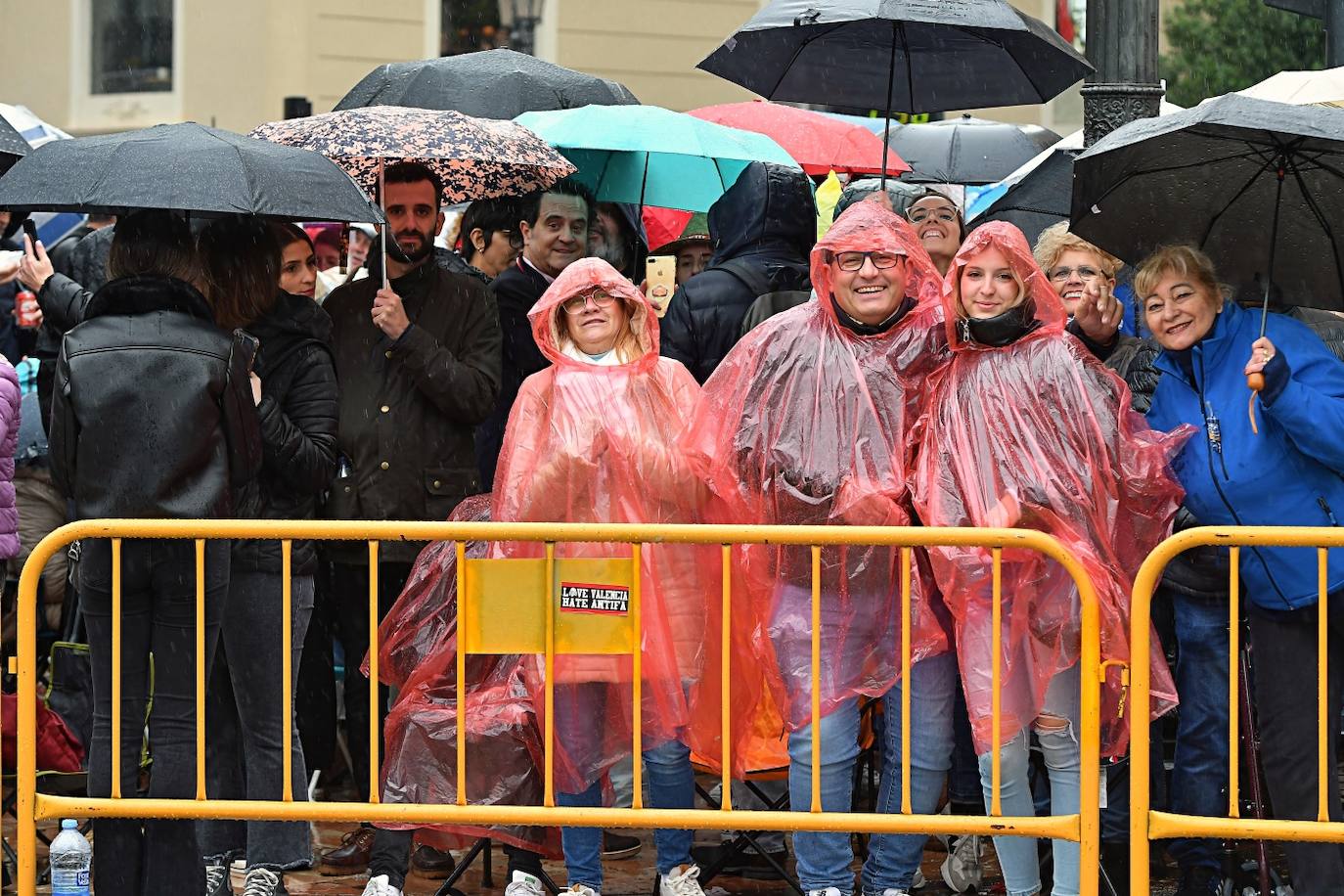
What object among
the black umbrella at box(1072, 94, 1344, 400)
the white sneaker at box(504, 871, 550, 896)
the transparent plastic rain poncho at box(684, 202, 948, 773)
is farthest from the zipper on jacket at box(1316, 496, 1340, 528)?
the white sneaker at box(504, 871, 550, 896)

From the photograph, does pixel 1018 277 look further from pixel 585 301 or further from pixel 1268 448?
pixel 585 301

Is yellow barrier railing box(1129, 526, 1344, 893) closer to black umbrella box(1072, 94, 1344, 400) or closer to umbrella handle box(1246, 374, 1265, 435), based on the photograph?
umbrella handle box(1246, 374, 1265, 435)

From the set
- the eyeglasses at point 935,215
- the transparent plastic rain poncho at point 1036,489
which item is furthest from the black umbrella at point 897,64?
the transparent plastic rain poncho at point 1036,489

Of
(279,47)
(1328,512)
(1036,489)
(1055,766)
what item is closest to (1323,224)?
(1328,512)

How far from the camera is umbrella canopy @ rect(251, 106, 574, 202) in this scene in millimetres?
6508

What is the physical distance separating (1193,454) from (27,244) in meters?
3.66

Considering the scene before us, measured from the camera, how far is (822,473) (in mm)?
5727

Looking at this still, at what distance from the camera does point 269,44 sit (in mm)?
17250

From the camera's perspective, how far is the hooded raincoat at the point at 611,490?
5750 mm

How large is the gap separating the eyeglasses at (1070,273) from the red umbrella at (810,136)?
8.10 ft

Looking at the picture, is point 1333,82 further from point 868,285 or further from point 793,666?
point 793,666

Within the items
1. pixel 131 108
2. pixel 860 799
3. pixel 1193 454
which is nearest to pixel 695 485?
pixel 1193 454

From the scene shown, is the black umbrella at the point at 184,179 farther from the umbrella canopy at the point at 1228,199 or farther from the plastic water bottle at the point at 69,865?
the umbrella canopy at the point at 1228,199

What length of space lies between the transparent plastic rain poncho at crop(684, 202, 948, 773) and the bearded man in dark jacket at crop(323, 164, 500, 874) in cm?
113
